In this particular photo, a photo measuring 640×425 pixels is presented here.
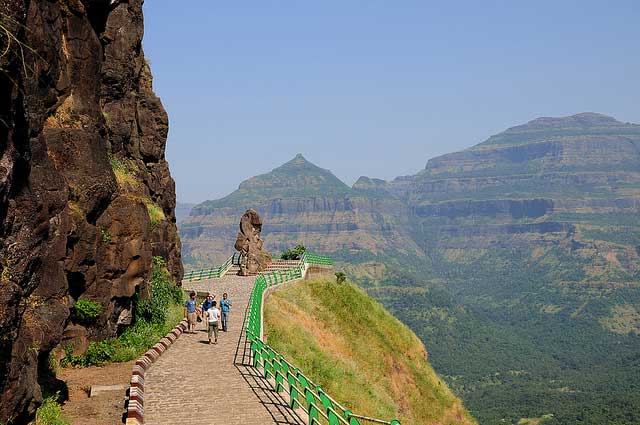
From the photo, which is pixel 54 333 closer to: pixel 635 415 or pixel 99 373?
pixel 99 373

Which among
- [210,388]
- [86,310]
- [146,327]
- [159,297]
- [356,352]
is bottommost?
[356,352]

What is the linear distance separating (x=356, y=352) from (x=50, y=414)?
2865 centimetres

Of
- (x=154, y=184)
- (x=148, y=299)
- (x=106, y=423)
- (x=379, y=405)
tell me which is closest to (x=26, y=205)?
(x=106, y=423)

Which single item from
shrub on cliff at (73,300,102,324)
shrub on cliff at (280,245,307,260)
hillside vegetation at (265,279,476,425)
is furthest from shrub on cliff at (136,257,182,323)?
shrub on cliff at (280,245,307,260)

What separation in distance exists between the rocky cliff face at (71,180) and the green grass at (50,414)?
118 centimetres

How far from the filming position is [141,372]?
23.7 m

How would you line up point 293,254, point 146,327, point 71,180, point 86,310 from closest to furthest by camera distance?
point 71,180 < point 86,310 < point 146,327 < point 293,254

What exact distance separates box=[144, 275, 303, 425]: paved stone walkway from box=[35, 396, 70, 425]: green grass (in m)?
2.06

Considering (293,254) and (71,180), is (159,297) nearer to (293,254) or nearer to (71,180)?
(71,180)

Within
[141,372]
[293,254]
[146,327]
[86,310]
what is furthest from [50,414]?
[293,254]

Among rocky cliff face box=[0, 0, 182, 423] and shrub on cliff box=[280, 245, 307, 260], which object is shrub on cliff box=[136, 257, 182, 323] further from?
shrub on cliff box=[280, 245, 307, 260]

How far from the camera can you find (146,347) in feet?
92.0

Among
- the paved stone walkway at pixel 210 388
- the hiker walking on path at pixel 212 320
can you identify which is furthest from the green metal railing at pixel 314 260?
the hiker walking on path at pixel 212 320

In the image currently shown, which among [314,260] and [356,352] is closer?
[356,352]
